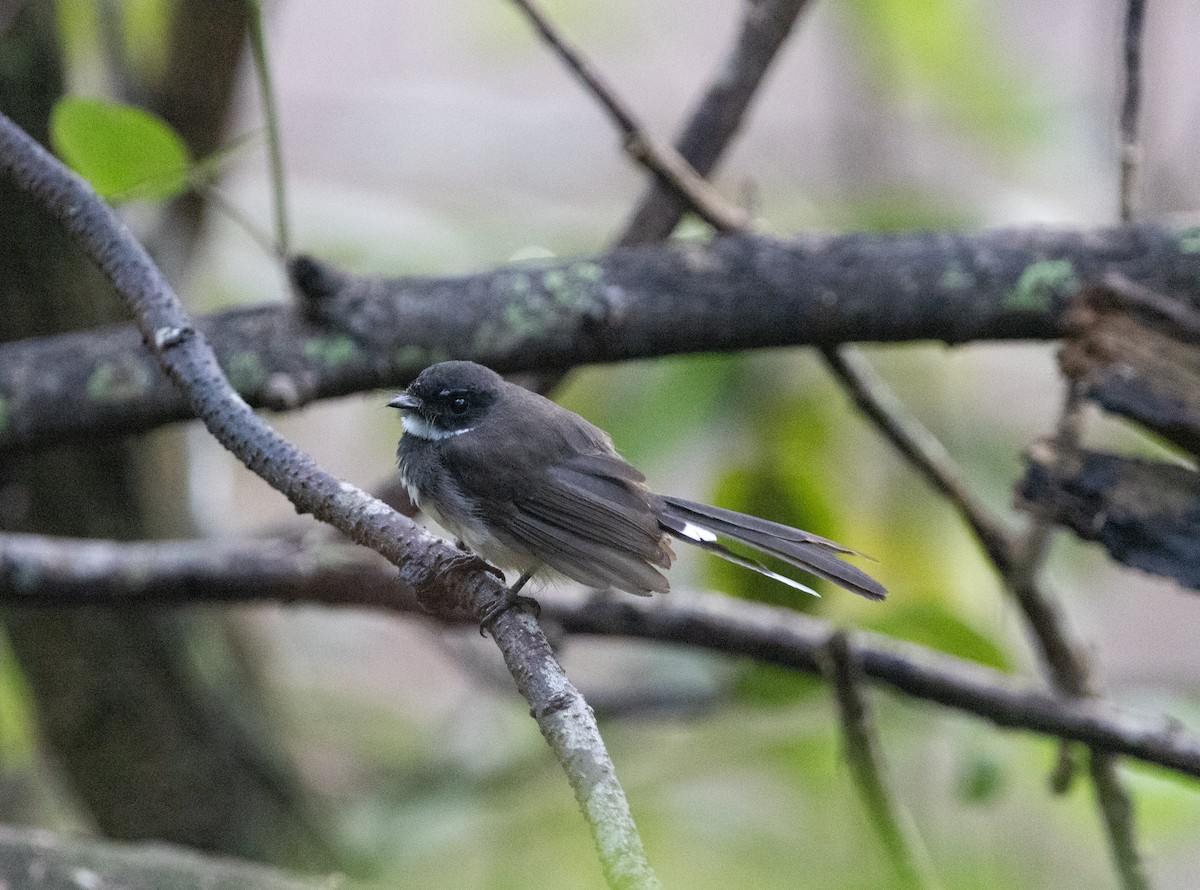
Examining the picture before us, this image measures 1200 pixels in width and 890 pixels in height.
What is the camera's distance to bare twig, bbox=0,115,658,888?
1047 mm

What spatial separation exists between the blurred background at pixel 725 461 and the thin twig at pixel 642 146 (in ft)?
0.81

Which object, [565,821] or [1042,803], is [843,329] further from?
[1042,803]

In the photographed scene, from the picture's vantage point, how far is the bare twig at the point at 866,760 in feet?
7.63

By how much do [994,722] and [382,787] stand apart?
226cm

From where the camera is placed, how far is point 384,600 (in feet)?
8.98

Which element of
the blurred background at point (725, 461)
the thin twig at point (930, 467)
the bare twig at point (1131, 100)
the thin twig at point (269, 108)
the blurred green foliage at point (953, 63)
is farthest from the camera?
the blurred green foliage at point (953, 63)

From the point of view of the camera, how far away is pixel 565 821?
302cm

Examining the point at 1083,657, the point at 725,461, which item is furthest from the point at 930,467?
the point at 725,461

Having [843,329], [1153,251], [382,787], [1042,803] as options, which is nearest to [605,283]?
[843,329]

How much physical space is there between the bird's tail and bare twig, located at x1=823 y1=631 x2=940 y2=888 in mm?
756

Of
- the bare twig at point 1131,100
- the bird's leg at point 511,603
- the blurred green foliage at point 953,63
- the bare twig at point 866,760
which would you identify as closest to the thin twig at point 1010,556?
the bare twig at point 866,760

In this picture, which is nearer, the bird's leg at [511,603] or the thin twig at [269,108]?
the bird's leg at [511,603]

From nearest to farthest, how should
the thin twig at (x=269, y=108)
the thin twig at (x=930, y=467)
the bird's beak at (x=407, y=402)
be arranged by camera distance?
the bird's beak at (x=407, y=402)
the thin twig at (x=269, y=108)
the thin twig at (x=930, y=467)

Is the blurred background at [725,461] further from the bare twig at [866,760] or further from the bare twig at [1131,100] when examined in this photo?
the bare twig at [1131,100]
